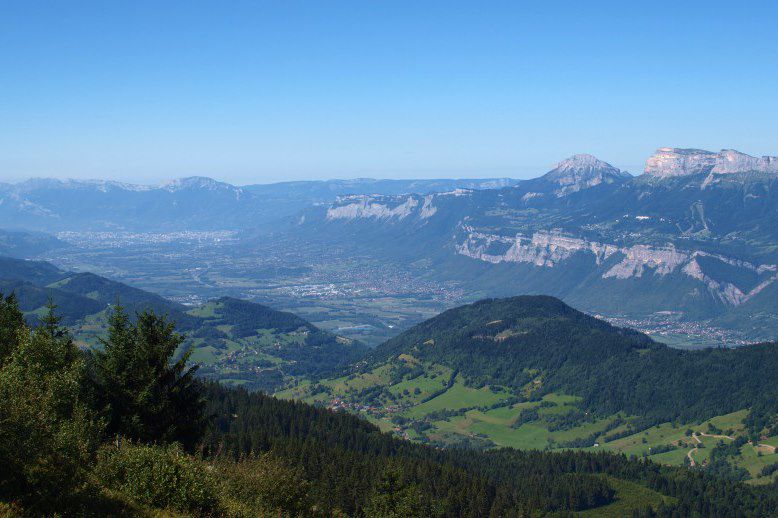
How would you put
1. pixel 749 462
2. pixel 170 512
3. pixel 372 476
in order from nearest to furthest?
1. pixel 170 512
2. pixel 372 476
3. pixel 749 462

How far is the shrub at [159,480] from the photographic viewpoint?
102 feet

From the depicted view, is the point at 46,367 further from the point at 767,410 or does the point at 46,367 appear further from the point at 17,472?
the point at 767,410

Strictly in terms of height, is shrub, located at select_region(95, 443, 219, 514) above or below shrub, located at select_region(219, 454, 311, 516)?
above

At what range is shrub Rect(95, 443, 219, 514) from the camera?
102 feet

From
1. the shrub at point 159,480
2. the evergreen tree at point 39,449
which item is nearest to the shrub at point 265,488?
the shrub at point 159,480

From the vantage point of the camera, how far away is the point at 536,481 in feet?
422

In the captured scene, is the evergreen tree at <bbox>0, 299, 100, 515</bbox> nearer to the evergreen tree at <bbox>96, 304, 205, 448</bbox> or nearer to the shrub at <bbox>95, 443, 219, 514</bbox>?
the shrub at <bbox>95, 443, 219, 514</bbox>

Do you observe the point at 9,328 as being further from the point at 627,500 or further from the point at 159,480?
the point at 627,500

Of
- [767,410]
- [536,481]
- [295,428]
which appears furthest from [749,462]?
[295,428]

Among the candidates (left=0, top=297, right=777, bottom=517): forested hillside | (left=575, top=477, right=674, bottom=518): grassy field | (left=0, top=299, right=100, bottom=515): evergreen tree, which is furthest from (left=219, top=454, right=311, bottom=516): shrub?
(left=575, top=477, right=674, bottom=518): grassy field

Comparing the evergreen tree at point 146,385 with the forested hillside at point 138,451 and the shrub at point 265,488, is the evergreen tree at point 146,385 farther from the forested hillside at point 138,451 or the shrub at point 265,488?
the shrub at point 265,488

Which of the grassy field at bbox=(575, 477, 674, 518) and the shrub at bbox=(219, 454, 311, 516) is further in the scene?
the grassy field at bbox=(575, 477, 674, 518)

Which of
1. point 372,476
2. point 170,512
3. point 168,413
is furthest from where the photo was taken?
point 372,476

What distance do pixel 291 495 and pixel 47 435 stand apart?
53.8 feet
